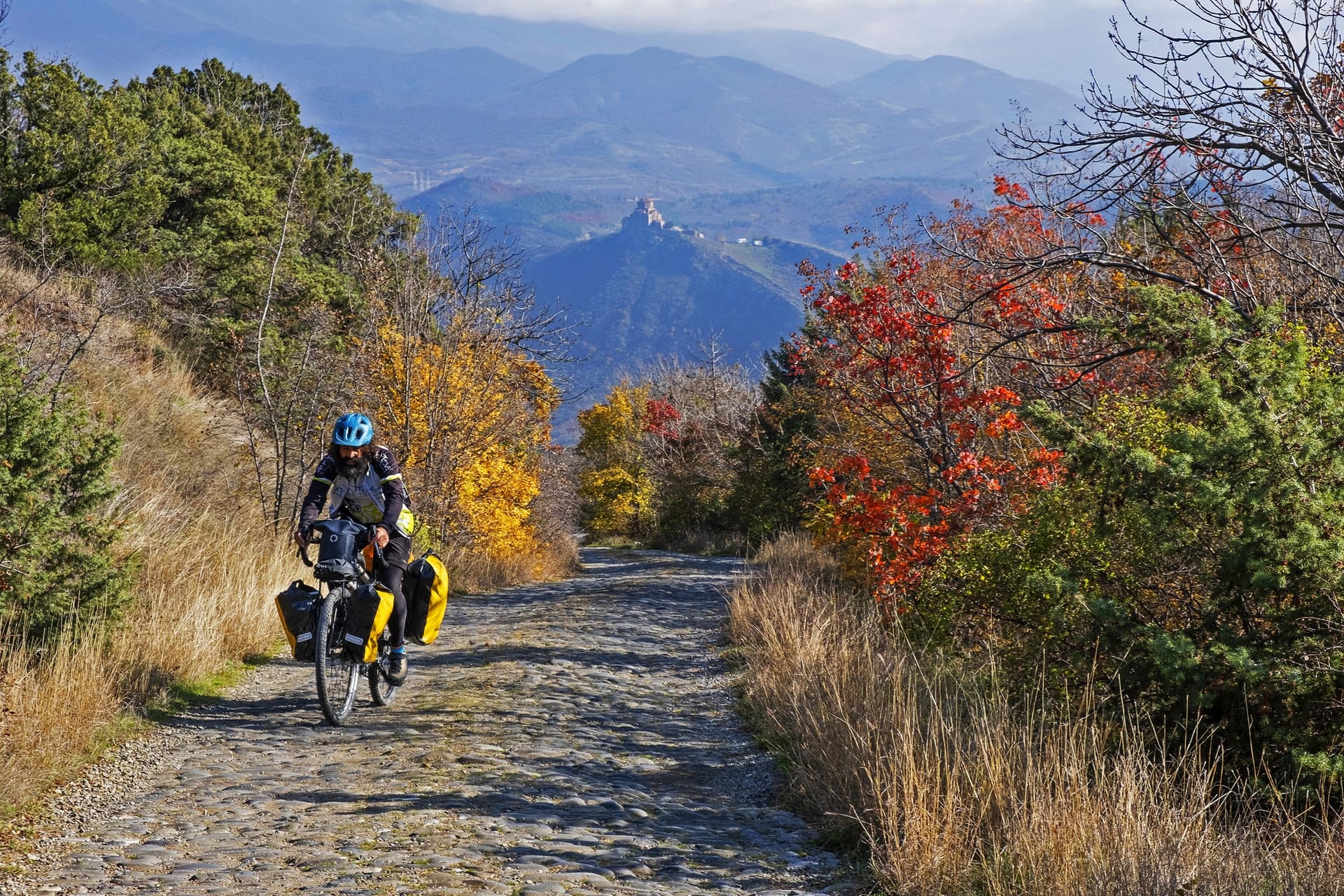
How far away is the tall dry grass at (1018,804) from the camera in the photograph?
438cm

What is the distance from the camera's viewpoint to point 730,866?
5.37 metres

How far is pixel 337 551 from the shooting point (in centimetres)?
790

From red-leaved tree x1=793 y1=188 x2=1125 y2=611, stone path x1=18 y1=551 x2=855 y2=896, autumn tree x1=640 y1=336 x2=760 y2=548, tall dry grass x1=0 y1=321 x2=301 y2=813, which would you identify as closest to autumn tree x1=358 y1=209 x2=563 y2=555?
tall dry grass x1=0 y1=321 x2=301 y2=813

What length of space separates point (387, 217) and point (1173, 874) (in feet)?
128

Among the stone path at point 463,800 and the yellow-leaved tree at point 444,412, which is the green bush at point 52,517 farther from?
the yellow-leaved tree at point 444,412

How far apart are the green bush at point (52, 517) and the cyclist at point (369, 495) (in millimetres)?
1381

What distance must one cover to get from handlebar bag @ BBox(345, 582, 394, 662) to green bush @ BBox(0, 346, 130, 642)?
1711 mm

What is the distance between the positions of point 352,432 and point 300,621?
4.27 feet

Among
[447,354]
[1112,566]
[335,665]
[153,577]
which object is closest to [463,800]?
[335,665]

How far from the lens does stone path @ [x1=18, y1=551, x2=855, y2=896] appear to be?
4926 mm

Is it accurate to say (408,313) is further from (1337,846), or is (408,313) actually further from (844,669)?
(1337,846)

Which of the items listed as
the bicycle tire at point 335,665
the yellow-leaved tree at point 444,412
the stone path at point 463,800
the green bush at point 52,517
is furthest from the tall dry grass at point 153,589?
the yellow-leaved tree at point 444,412

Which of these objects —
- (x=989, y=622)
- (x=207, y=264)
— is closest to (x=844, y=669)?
(x=989, y=622)

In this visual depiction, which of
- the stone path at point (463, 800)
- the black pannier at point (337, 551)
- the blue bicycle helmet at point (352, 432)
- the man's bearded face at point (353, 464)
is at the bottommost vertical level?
the stone path at point (463, 800)
